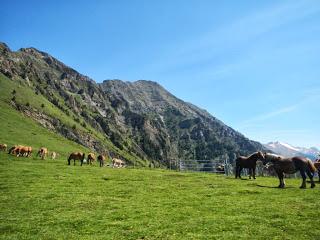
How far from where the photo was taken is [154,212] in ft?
65.0

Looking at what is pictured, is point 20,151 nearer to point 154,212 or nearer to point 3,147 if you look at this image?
point 3,147

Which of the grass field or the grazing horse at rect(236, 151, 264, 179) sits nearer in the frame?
the grass field

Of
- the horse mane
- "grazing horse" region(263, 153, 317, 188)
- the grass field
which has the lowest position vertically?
the grass field

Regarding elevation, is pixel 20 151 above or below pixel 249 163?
above

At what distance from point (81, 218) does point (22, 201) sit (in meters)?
7.10

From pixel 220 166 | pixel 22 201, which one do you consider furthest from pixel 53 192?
pixel 220 166

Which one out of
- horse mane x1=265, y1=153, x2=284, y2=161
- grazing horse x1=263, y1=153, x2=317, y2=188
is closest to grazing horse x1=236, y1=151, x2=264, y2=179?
horse mane x1=265, y1=153, x2=284, y2=161

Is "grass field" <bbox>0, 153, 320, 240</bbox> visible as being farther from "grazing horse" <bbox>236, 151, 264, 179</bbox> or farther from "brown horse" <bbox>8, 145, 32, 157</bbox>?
"brown horse" <bbox>8, 145, 32, 157</bbox>

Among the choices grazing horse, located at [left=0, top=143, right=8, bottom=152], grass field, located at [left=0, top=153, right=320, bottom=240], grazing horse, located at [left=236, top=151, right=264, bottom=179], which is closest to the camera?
grass field, located at [left=0, top=153, right=320, bottom=240]

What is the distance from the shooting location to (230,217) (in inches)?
712

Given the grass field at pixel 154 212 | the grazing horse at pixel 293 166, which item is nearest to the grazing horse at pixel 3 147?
the grass field at pixel 154 212

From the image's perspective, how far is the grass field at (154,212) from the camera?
16.0 m

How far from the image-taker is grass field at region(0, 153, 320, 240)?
1599cm

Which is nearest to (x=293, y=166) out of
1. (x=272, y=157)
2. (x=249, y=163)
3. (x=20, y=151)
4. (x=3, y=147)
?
(x=272, y=157)
